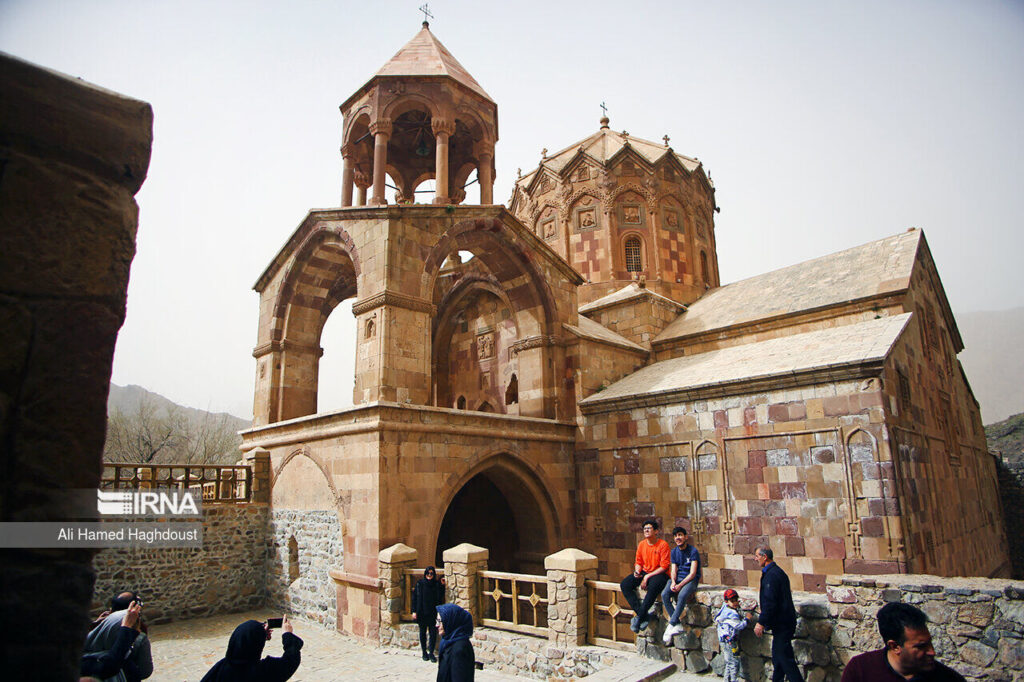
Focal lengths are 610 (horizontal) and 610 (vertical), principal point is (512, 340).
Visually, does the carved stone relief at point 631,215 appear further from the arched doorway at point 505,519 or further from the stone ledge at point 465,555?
the stone ledge at point 465,555

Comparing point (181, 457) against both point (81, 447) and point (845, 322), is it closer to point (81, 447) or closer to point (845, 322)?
point (845, 322)

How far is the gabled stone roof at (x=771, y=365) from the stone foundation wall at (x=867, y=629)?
4.08 meters

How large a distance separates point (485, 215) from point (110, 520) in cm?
888

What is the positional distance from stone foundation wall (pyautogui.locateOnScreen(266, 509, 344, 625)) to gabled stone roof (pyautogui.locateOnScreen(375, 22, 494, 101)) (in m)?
9.36

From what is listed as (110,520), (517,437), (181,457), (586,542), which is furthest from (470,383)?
(181,457)

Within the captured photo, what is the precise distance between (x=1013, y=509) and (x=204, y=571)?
23600 millimetres

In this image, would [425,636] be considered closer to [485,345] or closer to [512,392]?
[512,392]

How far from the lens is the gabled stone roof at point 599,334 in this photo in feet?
43.5

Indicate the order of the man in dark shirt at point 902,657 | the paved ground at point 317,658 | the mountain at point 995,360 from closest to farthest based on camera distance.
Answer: the man in dark shirt at point 902,657 < the paved ground at point 317,658 < the mountain at point 995,360

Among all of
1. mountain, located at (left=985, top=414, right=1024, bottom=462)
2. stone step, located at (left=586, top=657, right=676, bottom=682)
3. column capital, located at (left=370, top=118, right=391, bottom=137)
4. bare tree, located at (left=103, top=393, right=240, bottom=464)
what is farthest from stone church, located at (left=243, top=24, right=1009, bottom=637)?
bare tree, located at (left=103, top=393, right=240, bottom=464)

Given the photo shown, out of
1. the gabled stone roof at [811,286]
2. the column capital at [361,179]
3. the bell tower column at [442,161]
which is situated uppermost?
the column capital at [361,179]

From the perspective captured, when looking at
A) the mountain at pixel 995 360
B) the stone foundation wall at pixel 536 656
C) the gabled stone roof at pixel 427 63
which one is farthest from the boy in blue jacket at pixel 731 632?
the mountain at pixel 995 360

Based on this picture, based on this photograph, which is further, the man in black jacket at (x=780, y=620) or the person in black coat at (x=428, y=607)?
the person in black coat at (x=428, y=607)

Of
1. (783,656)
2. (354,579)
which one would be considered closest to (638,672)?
(783,656)
